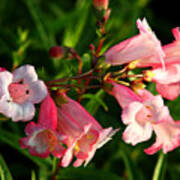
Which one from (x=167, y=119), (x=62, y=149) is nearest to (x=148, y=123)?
(x=167, y=119)

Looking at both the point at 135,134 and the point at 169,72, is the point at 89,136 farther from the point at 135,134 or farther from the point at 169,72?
the point at 169,72

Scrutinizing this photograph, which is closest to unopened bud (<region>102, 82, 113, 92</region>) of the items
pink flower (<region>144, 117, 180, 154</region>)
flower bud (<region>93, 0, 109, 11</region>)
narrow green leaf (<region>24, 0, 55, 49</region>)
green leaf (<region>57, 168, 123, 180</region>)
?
pink flower (<region>144, 117, 180, 154</region>)

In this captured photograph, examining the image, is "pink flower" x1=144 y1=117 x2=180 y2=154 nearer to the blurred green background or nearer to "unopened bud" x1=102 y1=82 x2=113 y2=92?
"unopened bud" x1=102 y1=82 x2=113 y2=92

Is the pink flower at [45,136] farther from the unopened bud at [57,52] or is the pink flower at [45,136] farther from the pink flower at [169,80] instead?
the pink flower at [169,80]

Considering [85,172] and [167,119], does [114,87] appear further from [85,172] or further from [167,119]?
[85,172]

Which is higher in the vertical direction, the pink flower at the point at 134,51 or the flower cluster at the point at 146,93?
the pink flower at the point at 134,51

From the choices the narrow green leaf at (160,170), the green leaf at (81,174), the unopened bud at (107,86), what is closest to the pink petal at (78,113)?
the unopened bud at (107,86)

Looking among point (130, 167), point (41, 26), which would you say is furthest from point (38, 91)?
point (41, 26)
